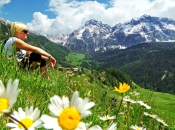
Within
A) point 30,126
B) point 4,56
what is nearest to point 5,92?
point 30,126

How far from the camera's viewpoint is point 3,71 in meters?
4.90

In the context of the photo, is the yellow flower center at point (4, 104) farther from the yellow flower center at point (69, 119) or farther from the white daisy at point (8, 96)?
the yellow flower center at point (69, 119)

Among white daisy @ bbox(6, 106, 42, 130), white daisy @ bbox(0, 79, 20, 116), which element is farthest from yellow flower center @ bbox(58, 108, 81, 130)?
white daisy @ bbox(0, 79, 20, 116)

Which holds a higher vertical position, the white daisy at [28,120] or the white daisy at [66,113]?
the white daisy at [66,113]

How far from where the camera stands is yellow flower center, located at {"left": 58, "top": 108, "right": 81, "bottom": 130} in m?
1.03

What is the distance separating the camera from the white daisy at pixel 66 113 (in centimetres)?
103

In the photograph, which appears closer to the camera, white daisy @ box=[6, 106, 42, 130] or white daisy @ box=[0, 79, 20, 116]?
white daisy @ box=[0, 79, 20, 116]

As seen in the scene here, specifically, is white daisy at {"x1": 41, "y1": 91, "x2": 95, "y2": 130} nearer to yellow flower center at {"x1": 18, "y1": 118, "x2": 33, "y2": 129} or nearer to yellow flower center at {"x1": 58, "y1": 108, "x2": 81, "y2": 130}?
yellow flower center at {"x1": 58, "y1": 108, "x2": 81, "y2": 130}

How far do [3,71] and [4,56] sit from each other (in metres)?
1.14

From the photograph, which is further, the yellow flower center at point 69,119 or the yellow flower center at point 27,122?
the yellow flower center at point 27,122

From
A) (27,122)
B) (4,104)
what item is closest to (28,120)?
(27,122)

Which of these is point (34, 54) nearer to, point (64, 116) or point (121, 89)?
point (121, 89)

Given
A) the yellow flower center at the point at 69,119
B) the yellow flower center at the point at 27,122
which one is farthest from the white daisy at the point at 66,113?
the yellow flower center at the point at 27,122

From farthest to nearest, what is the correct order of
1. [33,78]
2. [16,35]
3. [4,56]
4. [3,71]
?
[16,35], [4,56], [33,78], [3,71]
